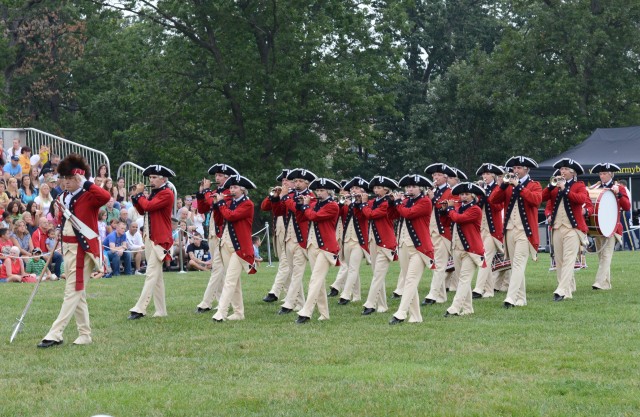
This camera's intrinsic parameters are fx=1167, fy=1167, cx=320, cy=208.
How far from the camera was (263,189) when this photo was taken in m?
35.9

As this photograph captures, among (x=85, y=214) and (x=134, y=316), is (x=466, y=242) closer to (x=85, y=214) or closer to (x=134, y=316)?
(x=134, y=316)

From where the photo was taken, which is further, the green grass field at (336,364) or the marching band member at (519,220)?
the marching band member at (519,220)

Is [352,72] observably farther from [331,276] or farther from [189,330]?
[189,330]

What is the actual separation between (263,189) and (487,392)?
86.6 feet

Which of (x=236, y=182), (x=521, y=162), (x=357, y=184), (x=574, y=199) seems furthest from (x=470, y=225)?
(x=236, y=182)

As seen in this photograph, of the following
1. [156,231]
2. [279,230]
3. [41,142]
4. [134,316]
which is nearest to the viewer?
[134,316]

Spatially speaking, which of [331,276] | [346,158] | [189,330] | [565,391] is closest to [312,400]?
[565,391]

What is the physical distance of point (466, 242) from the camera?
15.8 metres

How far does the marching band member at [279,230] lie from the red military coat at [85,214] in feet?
12.1

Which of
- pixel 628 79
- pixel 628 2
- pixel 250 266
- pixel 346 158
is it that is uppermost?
pixel 628 2

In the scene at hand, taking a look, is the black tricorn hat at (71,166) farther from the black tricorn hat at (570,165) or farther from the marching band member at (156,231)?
the black tricorn hat at (570,165)

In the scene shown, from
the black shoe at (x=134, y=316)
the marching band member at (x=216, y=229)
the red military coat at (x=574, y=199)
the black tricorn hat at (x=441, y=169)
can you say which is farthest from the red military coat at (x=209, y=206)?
the red military coat at (x=574, y=199)

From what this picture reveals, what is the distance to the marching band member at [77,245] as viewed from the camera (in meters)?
12.8

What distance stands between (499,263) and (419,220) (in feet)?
12.2
